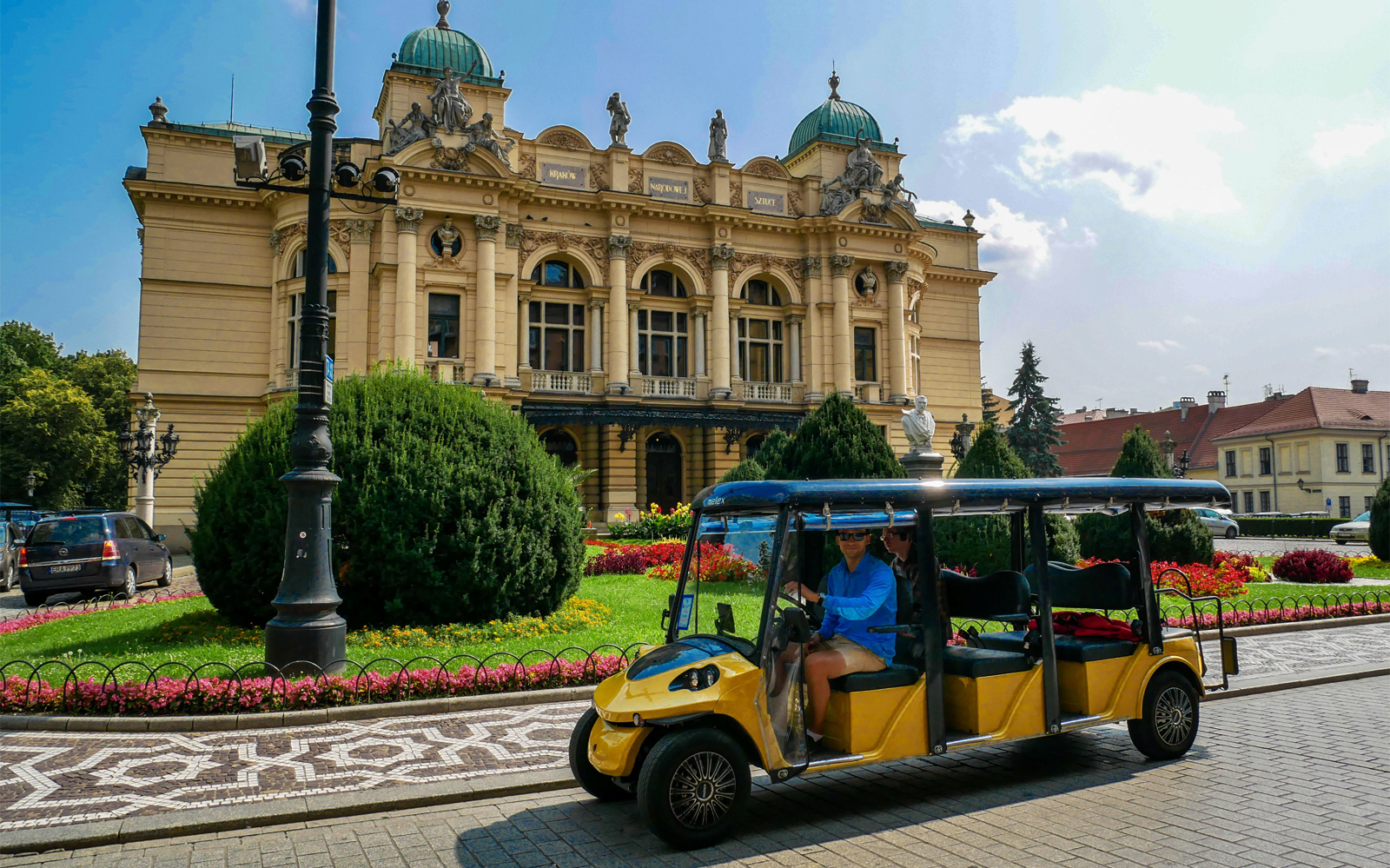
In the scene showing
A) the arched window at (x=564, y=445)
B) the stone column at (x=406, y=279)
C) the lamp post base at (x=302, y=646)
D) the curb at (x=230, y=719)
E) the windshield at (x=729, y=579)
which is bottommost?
the curb at (x=230, y=719)

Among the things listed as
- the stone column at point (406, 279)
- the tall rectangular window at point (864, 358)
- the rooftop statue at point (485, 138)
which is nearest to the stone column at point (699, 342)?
the tall rectangular window at point (864, 358)

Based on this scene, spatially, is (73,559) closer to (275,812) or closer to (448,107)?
(275,812)

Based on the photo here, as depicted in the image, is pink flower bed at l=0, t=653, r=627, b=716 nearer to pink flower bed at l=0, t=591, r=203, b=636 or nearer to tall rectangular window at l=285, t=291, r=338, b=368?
pink flower bed at l=0, t=591, r=203, b=636

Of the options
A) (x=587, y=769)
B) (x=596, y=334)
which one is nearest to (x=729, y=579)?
(x=587, y=769)

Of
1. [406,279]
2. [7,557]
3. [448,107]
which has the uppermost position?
[448,107]

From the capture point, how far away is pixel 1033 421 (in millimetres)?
57188

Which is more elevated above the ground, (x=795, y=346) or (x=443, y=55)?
(x=443, y=55)

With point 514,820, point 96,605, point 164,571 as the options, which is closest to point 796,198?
point 164,571

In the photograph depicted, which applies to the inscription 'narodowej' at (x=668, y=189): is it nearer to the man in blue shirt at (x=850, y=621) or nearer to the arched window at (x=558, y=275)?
the arched window at (x=558, y=275)

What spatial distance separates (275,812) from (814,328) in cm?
3552

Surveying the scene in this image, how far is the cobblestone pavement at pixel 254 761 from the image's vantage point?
6055mm

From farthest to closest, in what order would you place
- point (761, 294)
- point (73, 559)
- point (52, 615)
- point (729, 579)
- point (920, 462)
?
point (761, 294) < point (920, 462) < point (73, 559) < point (52, 615) < point (729, 579)

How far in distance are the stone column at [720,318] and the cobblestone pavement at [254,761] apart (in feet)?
96.5

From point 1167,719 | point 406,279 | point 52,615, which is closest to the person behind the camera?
point 1167,719
